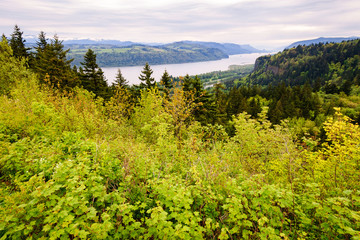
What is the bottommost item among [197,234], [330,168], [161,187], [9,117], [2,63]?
[330,168]

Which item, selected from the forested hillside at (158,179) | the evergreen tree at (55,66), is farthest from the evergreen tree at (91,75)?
the forested hillside at (158,179)

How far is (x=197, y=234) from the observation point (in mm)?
3842

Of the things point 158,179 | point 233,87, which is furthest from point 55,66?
point 233,87

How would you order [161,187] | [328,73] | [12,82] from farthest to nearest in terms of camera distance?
[328,73], [12,82], [161,187]

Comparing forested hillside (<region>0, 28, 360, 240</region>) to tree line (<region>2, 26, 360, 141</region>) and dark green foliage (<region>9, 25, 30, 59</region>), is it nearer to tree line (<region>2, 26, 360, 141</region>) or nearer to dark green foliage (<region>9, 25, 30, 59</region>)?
tree line (<region>2, 26, 360, 141</region>)

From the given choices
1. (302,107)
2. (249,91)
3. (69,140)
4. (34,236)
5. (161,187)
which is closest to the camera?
(34,236)

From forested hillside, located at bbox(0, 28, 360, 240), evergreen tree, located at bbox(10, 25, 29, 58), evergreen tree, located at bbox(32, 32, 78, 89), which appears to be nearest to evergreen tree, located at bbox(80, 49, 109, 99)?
evergreen tree, located at bbox(32, 32, 78, 89)

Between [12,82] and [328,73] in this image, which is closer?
[12,82]

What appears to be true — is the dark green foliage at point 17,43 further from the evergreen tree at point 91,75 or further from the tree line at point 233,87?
the evergreen tree at point 91,75

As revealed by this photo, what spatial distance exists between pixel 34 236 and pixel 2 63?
32.7 meters

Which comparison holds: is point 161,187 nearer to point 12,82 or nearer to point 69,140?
point 69,140

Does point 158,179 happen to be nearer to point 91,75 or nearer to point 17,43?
point 91,75

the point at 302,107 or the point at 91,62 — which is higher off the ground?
the point at 91,62

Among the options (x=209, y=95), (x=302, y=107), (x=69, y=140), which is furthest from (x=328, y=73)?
(x=69, y=140)
